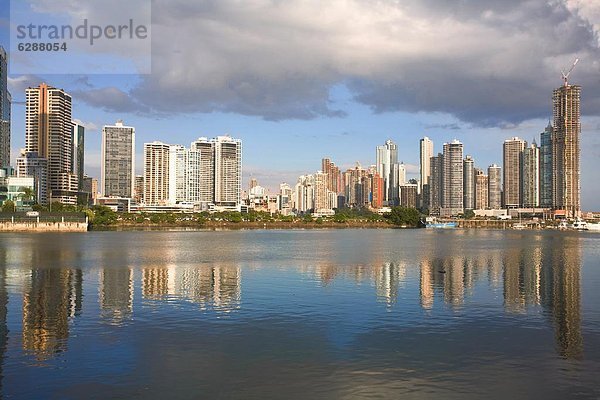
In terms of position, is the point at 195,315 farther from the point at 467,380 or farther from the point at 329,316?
the point at 467,380

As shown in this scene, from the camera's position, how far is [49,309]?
31172 mm

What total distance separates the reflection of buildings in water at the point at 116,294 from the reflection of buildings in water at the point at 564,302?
21.2 m

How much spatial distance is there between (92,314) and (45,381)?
11.2 meters

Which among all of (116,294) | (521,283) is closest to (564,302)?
(521,283)

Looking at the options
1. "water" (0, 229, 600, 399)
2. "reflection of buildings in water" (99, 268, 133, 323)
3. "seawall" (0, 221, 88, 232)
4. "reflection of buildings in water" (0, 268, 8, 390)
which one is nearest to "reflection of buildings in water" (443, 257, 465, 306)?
"water" (0, 229, 600, 399)

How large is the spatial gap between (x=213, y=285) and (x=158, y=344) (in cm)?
1798

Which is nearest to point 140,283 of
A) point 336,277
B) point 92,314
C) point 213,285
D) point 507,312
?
point 213,285

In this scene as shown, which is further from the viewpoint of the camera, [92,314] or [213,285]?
[213,285]

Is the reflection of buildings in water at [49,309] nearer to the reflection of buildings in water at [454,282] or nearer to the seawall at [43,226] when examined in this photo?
the reflection of buildings in water at [454,282]

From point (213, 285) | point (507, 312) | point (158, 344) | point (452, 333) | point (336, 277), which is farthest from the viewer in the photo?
point (336, 277)

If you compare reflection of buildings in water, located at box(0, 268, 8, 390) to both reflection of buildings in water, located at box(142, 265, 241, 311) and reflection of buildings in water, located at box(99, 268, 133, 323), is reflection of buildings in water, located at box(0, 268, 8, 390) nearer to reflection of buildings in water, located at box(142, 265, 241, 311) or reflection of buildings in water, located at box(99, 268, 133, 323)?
reflection of buildings in water, located at box(99, 268, 133, 323)

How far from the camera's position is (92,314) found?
97.6 ft

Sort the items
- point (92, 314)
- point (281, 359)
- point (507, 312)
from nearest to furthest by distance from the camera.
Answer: point (281, 359) → point (92, 314) → point (507, 312)

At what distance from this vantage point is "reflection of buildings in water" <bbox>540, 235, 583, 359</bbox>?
80.4ft
